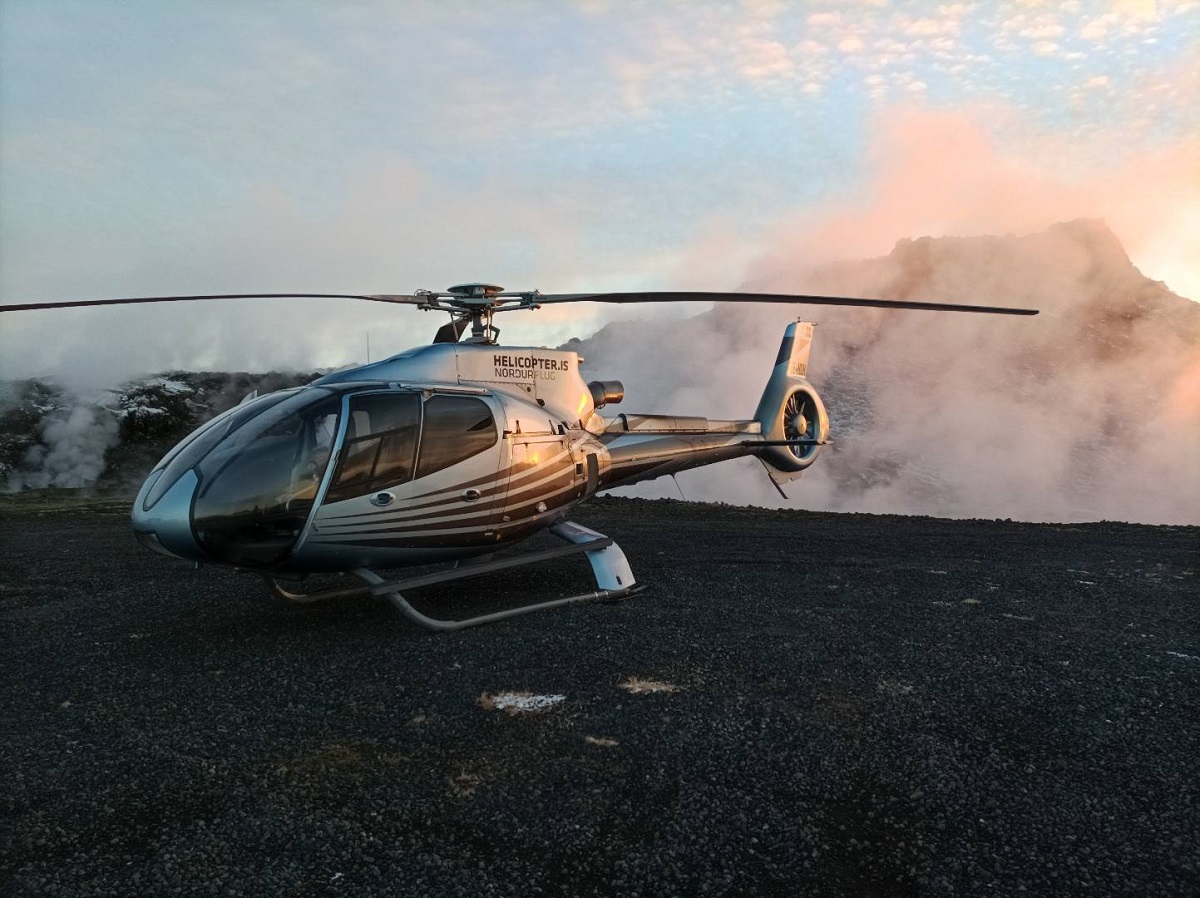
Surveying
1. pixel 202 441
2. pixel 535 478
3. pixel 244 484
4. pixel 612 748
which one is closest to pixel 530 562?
pixel 535 478

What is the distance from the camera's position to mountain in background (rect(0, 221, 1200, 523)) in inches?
2697

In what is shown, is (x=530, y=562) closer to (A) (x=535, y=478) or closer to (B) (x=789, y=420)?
(A) (x=535, y=478)

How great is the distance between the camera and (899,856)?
3447mm

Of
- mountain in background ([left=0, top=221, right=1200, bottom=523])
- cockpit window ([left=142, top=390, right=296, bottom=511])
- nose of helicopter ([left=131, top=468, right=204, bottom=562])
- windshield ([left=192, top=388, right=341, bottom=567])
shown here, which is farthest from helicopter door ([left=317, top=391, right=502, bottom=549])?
mountain in background ([left=0, top=221, right=1200, bottom=523])

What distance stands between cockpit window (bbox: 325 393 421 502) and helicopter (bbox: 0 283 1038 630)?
0.01 m

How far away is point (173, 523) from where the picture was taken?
19.0 ft

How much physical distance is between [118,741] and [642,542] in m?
9.08

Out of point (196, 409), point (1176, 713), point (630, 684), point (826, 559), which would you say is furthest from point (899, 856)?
point (196, 409)

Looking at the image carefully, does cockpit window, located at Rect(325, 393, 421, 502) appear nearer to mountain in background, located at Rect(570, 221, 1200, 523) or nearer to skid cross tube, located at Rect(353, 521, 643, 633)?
skid cross tube, located at Rect(353, 521, 643, 633)

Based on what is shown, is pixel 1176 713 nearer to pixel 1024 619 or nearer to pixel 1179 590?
pixel 1024 619

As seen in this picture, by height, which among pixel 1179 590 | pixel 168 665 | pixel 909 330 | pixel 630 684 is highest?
pixel 909 330

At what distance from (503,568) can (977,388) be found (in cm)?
7727

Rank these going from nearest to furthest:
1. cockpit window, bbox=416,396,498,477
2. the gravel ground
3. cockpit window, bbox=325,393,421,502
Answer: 1. the gravel ground
2. cockpit window, bbox=325,393,421,502
3. cockpit window, bbox=416,396,498,477

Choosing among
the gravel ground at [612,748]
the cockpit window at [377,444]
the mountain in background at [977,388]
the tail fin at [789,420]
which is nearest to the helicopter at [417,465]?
the cockpit window at [377,444]
